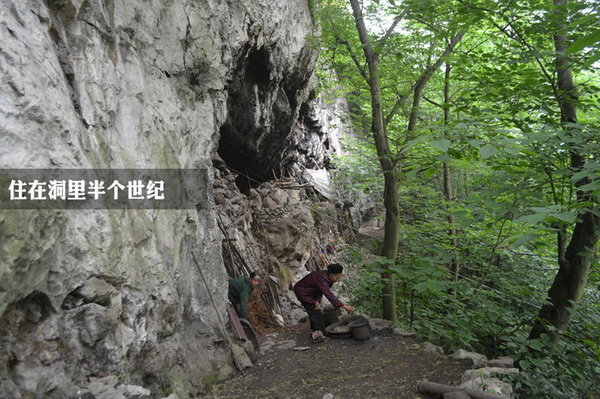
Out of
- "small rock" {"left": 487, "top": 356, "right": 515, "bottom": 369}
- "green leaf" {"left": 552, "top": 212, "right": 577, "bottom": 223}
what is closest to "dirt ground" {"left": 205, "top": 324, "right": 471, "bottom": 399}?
"small rock" {"left": 487, "top": 356, "right": 515, "bottom": 369}

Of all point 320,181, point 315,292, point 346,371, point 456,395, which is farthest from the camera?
point 320,181

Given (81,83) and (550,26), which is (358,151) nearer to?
(550,26)

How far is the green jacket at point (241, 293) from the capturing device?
21.0 ft

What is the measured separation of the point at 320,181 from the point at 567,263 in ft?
35.3

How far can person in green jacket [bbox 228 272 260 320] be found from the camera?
6419mm

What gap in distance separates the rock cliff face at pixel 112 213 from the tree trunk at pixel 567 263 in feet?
14.5

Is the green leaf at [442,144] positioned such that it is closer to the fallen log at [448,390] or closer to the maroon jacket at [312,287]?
the fallen log at [448,390]

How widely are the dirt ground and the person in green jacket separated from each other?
0.76 m

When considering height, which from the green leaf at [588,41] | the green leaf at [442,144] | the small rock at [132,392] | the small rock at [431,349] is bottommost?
the small rock at [431,349]

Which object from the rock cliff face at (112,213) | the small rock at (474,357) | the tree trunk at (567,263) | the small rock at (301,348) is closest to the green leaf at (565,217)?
the small rock at (474,357)

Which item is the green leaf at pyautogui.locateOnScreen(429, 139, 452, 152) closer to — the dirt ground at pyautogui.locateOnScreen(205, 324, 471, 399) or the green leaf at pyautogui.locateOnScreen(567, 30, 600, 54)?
the green leaf at pyautogui.locateOnScreen(567, 30, 600, 54)

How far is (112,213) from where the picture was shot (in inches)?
141

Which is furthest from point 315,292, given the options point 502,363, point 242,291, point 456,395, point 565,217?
point 565,217

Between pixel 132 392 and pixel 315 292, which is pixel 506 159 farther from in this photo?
pixel 132 392
